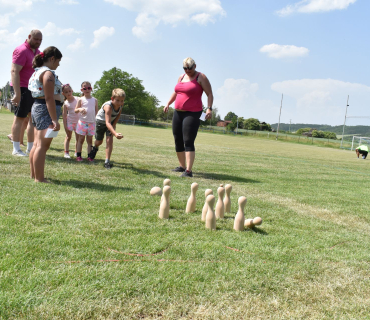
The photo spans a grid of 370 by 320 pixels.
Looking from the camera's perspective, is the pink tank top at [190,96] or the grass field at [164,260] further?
the pink tank top at [190,96]

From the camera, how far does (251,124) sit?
4099 inches

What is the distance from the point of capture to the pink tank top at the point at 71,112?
6.74 metres

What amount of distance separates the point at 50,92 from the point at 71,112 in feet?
10.1

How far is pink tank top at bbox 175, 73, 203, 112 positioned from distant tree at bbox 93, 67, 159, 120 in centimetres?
6024

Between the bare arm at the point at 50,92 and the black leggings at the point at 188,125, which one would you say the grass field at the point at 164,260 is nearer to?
the bare arm at the point at 50,92

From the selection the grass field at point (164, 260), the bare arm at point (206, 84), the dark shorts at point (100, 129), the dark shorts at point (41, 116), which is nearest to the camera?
the grass field at point (164, 260)

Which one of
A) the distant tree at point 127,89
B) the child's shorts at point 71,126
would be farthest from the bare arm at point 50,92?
the distant tree at point 127,89

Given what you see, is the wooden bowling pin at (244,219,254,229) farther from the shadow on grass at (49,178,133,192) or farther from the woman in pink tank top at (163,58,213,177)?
the woman in pink tank top at (163,58,213,177)

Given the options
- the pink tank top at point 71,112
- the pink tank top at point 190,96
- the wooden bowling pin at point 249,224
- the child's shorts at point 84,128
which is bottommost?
the wooden bowling pin at point 249,224

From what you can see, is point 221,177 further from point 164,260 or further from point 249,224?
point 164,260

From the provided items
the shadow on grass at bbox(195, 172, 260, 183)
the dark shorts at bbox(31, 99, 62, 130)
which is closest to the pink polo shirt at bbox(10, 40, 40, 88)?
the dark shorts at bbox(31, 99, 62, 130)

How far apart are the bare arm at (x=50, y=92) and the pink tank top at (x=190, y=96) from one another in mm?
2473

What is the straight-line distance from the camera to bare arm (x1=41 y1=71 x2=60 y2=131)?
12.4 feet

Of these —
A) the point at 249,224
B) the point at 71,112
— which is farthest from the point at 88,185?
the point at 71,112
